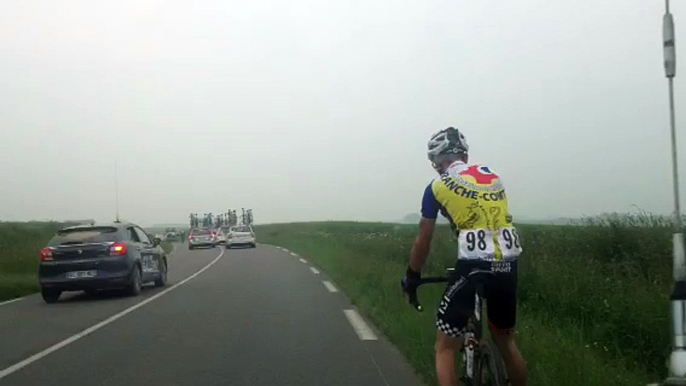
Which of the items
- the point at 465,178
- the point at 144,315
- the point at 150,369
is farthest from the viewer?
the point at 144,315

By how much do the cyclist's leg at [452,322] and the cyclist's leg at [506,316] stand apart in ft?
0.50

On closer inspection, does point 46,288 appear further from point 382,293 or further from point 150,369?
point 150,369

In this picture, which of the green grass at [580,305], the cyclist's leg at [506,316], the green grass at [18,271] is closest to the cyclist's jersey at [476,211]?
the cyclist's leg at [506,316]

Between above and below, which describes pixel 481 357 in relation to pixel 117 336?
above

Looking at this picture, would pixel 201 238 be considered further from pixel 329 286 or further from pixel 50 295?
pixel 50 295

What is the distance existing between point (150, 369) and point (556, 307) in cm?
567

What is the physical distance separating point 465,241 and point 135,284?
44.2 feet

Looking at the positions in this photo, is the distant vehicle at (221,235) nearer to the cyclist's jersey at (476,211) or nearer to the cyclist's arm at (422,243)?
the cyclist's arm at (422,243)

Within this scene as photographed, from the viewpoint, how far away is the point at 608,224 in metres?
15.7

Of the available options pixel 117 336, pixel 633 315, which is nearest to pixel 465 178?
pixel 633 315

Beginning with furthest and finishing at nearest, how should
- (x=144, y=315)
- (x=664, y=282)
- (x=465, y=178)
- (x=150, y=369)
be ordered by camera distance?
(x=144, y=315)
(x=664, y=282)
(x=150, y=369)
(x=465, y=178)

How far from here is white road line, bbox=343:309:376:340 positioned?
1006cm

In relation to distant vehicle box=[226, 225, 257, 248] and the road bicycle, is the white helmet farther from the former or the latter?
distant vehicle box=[226, 225, 257, 248]

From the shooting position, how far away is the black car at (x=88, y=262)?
623 inches
